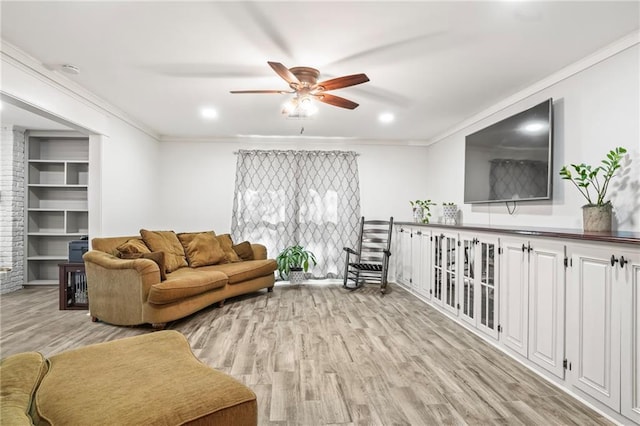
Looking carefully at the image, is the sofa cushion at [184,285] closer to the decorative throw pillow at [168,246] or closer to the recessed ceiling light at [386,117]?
the decorative throw pillow at [168,246]

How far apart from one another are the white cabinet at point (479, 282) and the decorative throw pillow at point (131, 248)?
3.35 m

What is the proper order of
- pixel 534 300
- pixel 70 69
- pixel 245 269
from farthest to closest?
pixel 245 269 → pixel 70 69 → pixel 534 300

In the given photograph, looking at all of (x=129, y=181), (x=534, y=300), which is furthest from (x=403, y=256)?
(x=129, y=181)

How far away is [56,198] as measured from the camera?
18.0 feet

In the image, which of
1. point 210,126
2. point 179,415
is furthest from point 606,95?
point 210,126

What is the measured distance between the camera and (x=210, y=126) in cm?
513

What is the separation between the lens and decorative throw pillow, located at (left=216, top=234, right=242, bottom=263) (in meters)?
4.97

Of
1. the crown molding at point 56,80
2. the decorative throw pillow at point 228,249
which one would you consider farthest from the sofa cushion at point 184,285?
the crown molding at point 56,80

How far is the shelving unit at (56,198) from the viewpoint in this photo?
5.41 m

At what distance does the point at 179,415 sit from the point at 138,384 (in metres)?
0.26

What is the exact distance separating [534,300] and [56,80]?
4376 mm

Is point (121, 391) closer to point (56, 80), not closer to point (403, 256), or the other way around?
point (56, 80)

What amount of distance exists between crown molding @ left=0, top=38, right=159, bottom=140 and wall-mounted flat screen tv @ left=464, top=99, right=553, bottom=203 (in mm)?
4255

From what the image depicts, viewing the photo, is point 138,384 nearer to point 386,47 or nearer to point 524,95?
point 386,47
